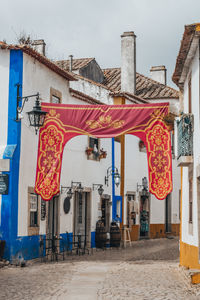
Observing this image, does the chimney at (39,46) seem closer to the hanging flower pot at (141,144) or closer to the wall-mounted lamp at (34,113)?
the hanging flower pot at (141,144)

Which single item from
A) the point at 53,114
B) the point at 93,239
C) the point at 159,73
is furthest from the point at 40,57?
the point at 159,73

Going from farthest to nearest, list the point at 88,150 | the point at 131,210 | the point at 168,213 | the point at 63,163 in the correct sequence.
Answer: the point at 168,213 < the point at 131,210 < the point at 88,150 < the point at 63,163

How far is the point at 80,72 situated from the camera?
28.1m

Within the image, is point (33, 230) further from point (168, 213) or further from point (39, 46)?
point (168, 213)

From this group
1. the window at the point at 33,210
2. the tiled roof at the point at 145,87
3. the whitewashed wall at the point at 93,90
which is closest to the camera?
the window at the point at 33,210

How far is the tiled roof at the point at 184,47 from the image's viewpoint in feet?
35.8

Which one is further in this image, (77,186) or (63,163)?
(77,186)

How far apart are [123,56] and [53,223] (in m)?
13.1

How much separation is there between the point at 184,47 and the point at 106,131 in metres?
3.34

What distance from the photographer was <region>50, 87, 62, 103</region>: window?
696 inches

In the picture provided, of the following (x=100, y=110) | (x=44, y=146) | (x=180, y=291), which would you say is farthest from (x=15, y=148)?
(x=180, y=291)

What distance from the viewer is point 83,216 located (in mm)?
20609

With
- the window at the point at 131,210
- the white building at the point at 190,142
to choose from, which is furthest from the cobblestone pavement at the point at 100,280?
the window at the point at 131,210

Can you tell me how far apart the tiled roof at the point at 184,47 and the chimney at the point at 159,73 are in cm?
2136
